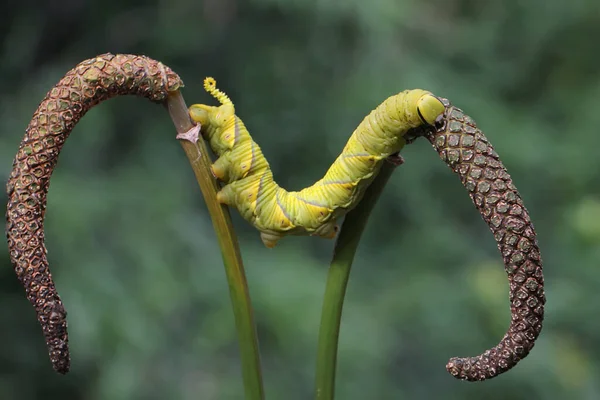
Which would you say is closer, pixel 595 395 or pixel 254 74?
pixel 595 395

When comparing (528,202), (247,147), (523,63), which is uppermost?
(523,63)

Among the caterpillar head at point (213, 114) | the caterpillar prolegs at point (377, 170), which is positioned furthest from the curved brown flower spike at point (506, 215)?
the caterpillar head at point (213, 114)

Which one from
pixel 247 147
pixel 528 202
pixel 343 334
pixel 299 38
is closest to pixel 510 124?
pixel 528 202

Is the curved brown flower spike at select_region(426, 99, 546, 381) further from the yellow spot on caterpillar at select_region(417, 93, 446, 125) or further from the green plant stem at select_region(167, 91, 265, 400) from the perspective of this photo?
the green plant stem at select_region(167, 91, 265, 400)

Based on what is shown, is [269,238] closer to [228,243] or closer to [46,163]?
[228,243]

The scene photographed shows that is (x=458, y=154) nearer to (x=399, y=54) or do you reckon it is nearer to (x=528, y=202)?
(x=399, y=54)

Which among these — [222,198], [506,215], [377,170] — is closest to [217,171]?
[222,198]

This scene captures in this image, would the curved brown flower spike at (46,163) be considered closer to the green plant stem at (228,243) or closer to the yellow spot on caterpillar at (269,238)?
the green plant stem at (228,243)
